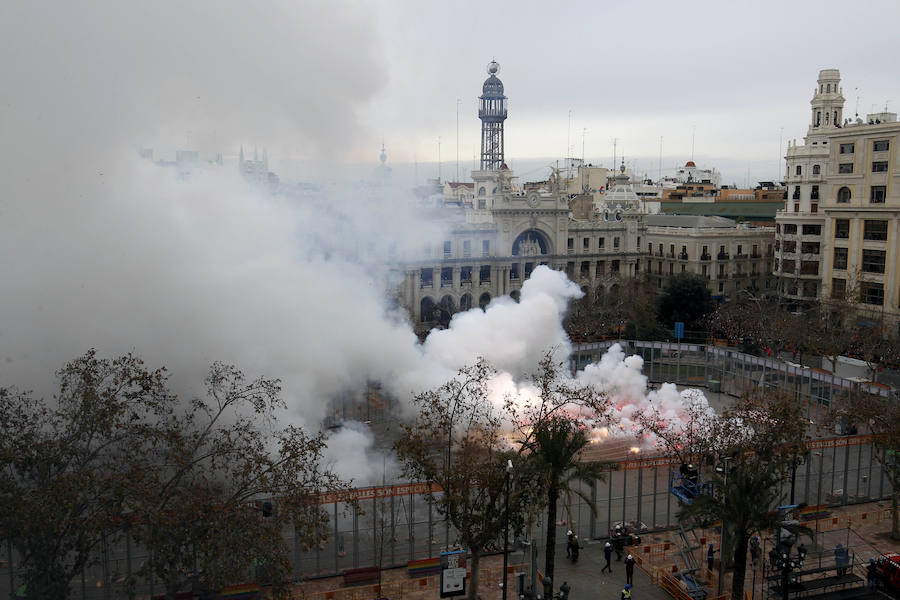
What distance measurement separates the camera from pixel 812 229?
235 ft

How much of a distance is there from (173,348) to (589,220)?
56.3m

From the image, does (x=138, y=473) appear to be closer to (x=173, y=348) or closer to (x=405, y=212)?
(x=173, y=348)

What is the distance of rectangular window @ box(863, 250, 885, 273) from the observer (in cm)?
6100

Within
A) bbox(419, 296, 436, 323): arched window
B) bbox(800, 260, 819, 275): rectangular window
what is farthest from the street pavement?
bbox(800, 260, 819, 275): rectangular window

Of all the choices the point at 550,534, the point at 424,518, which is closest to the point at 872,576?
the point at 550,534

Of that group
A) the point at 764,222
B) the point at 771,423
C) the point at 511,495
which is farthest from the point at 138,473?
the point at 764,222

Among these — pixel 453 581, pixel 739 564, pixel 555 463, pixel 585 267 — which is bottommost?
pixel 453 581

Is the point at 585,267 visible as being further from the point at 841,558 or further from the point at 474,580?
the point at 474,580

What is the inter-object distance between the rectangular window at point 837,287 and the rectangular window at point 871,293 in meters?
1.32

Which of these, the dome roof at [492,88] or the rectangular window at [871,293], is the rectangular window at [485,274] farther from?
the dome roof at [492,88]

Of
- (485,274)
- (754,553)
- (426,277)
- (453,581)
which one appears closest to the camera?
(453,581)

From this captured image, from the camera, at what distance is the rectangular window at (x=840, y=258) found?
64306 millimetres

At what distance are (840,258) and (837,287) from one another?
2.39m

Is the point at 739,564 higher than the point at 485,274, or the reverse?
the point at 485,274
